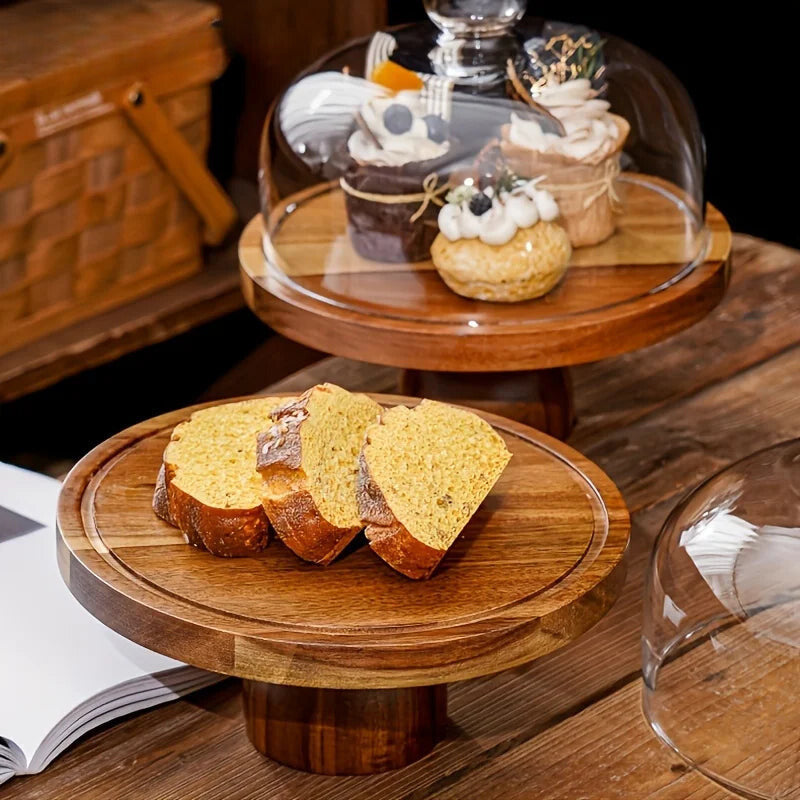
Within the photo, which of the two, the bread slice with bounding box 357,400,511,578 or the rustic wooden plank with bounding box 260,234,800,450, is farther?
the rustic wooden plank with bounding box 260,234,800,450

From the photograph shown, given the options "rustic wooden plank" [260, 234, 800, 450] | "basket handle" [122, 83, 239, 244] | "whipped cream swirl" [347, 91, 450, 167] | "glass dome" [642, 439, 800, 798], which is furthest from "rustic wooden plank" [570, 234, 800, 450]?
"basket handle" [122, 83, 239, 244]

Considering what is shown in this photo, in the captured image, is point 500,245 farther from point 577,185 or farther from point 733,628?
point 733,628

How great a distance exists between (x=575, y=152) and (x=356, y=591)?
27.5 inches

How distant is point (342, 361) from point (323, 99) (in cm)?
34

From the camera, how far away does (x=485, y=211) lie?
1.30 m

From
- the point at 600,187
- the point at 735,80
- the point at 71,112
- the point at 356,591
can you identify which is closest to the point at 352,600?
the point at 356,591

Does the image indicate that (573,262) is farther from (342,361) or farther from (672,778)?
(672,778)

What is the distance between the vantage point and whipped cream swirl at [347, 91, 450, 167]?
1.36 metres

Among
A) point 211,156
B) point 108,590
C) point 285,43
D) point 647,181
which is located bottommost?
point 211,156

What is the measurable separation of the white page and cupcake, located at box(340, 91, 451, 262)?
0.47 metres

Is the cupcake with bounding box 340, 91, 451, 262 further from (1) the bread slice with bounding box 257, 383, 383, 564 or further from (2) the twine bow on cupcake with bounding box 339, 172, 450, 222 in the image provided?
(1) the bread slice with bounding box 257, 383, 383, 564

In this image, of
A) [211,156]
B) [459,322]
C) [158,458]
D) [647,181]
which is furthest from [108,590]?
[211,156]

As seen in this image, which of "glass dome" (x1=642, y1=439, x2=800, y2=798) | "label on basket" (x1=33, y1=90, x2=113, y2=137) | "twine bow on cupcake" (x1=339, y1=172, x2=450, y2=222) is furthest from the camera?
"label on basket" (x1=33, y1=90, x2=113, y2=137)

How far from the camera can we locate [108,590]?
0.83 metres
